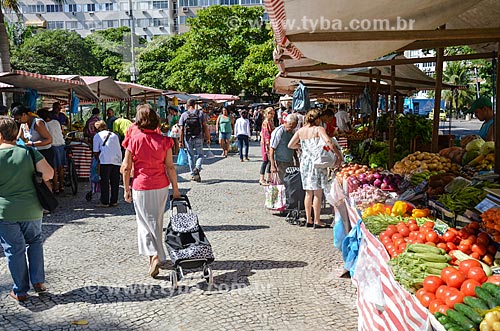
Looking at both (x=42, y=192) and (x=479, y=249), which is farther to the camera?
(x=42, y=192)

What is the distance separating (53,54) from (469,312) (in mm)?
54783

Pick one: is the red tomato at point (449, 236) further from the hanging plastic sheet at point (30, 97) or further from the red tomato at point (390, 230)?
the hanging plastic sheet at point (30, 97)

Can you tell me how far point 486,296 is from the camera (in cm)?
257

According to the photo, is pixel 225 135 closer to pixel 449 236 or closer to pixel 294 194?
pixel 294 194

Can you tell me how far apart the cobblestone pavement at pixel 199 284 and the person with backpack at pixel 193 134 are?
3.90 meters

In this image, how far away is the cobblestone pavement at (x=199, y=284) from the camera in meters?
4.38

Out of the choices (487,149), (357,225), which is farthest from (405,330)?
(487,149)

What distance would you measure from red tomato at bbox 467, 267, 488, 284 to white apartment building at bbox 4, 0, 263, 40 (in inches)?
3358

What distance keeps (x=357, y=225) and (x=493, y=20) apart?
3.26 m

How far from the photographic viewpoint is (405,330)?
9.49 feet

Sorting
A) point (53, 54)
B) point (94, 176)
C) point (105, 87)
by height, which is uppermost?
point (53, 54)

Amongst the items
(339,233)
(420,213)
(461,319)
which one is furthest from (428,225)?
(339,233)

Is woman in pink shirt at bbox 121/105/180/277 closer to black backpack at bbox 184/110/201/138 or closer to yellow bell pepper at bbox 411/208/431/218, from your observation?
yellow bell pepper at bbox 411/208/431/218

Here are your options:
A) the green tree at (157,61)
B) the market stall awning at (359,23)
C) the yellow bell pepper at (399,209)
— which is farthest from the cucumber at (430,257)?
the green tree at (157,61)
